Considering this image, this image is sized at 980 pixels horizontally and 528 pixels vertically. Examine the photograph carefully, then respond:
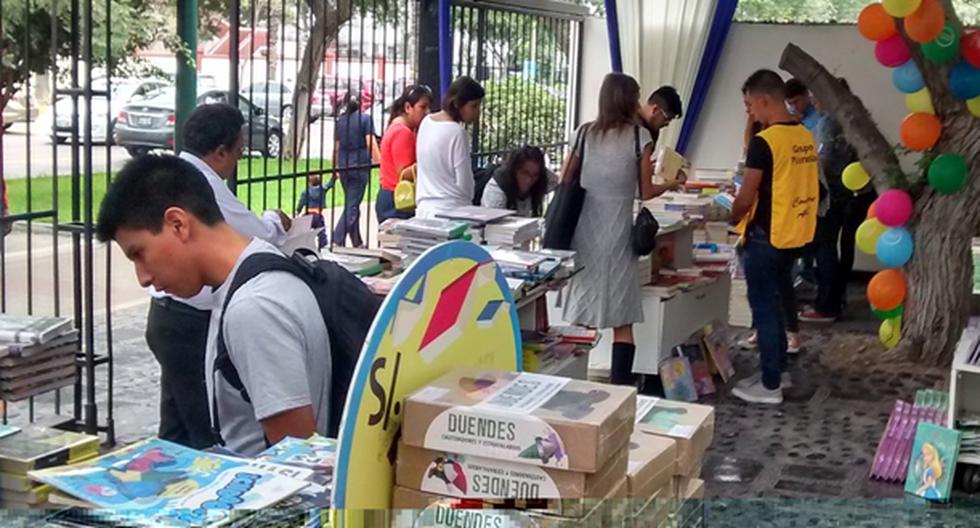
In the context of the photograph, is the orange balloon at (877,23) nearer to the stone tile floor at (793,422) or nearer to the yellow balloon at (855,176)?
the yellow balloon at (855,176)

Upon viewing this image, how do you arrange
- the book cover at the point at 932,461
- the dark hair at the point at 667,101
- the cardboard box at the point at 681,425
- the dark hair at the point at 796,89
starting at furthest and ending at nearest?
the dark hair at the point at 796,89 < the dark hair at the point at 667,101 < the book cover at the point at 932,461 < the cardboard box at the point at 681,425

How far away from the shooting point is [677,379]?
17.8 ft

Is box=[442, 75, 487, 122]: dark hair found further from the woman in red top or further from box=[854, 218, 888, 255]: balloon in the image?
box=[854, 218, 888, 255]: balloon

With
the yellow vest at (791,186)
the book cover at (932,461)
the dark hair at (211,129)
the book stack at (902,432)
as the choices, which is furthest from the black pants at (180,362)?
the yellow vest at (791,186)

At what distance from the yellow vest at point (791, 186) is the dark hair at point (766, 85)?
149mm

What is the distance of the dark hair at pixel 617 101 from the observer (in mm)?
4727

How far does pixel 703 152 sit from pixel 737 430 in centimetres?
472

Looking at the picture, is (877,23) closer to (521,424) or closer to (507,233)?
(507,233)

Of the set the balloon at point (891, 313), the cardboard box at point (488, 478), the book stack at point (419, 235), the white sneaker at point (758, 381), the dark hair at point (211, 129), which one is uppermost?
the dark hair at point (211, 129)

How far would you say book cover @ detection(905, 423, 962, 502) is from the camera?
4.00 m

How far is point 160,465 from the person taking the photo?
4.70 ft

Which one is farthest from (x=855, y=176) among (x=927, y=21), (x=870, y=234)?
(x=927, y=21)

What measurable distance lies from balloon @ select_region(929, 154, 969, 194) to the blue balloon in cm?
39

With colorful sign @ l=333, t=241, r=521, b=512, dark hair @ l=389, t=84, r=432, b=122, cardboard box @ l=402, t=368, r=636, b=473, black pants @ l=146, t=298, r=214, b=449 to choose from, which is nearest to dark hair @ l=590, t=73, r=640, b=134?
dark hair @ l=389, t=84, r=432, b=122
